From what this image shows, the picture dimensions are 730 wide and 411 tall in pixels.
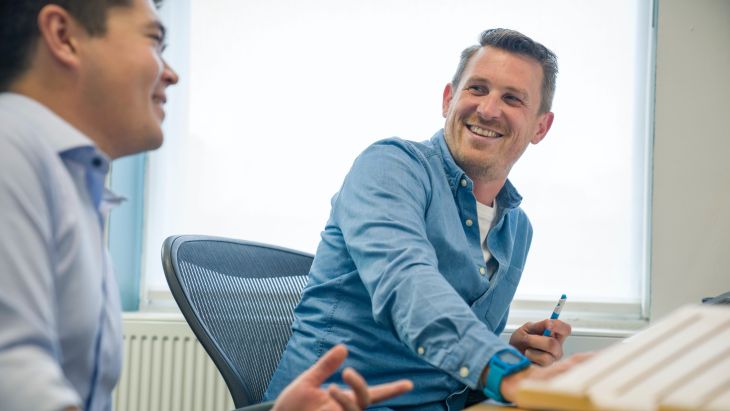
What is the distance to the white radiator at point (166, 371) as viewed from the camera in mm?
2416

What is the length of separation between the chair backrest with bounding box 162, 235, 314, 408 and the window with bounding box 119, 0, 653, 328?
81 centimetres

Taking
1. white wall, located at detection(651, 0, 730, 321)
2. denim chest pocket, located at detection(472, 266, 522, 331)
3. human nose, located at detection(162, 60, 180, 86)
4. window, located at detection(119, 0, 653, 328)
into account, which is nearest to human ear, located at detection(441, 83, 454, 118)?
denim chest pocket, located at detection(472, 266, 522, 331)

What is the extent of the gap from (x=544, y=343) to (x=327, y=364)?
0.73 metres

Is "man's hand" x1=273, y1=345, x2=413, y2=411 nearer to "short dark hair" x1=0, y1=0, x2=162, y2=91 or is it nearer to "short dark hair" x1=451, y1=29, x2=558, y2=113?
"short dark hair" x1=0, y1=0, x2=162, y2=91

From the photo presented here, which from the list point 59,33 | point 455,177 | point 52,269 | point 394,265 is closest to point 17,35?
point 59,33

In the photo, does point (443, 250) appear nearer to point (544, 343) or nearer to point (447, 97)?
point (544, 343)

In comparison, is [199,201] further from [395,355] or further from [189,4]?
[395,355]

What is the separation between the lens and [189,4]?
272 centimetres

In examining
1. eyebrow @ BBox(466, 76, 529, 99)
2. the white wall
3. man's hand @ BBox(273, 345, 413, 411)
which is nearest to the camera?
man's hand @ BBox(273, 345, 413, 411)

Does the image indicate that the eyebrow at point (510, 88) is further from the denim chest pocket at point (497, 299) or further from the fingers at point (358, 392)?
the fingers at point (358, 392)

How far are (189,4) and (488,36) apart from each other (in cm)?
128

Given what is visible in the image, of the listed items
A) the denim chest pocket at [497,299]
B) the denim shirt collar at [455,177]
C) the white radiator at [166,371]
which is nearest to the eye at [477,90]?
the denim shirt collar at [455,177]

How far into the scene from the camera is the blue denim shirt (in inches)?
51.8

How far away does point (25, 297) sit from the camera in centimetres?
71
